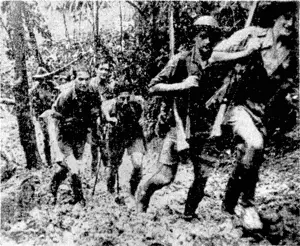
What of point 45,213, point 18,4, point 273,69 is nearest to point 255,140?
point 273,69

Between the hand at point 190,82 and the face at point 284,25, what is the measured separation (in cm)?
100

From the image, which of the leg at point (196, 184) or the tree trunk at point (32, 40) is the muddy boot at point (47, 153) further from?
the leg at point (196, 184)

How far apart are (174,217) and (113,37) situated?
8.96 m

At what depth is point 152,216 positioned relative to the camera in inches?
208

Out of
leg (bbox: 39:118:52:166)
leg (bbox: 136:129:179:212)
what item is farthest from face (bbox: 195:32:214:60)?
leg (bbox: 39:118:52:166)

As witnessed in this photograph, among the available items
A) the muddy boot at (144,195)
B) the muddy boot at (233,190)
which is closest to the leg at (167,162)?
the muddy boot at (144,195)

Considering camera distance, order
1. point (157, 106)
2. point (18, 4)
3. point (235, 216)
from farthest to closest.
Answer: point (157, 106), point (18, 4), point (235, 216)

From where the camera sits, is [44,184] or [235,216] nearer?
[235,216]

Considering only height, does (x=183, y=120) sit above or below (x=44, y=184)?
above

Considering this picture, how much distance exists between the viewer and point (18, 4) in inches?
306

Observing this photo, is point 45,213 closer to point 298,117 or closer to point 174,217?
point 174,217

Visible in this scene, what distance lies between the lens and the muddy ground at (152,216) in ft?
15.3

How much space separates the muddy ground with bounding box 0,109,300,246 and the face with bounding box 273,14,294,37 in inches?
78.5

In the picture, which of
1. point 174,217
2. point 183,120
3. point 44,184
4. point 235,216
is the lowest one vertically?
point 44,184
